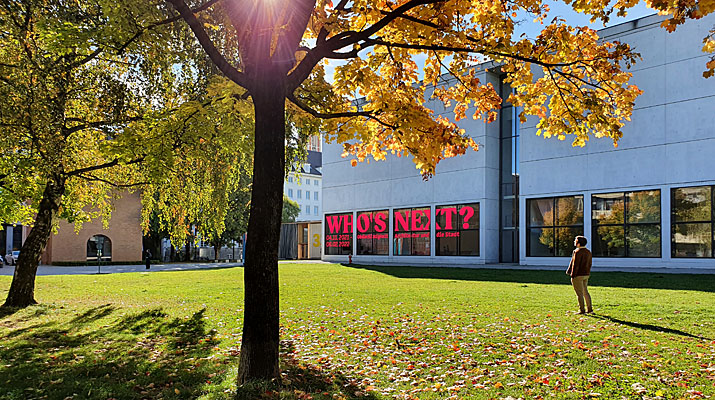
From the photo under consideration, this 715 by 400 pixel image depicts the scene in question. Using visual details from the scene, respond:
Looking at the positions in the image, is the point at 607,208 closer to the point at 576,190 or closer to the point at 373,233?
the point at 576,190

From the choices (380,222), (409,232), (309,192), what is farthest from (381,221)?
(309,192)

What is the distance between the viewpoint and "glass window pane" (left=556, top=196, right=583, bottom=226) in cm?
3186

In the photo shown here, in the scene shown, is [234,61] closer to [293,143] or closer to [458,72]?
[293,143]

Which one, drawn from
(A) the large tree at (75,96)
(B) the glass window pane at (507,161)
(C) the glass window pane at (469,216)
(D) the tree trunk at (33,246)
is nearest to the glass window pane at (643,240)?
(B) the glass window pane at (507,161)

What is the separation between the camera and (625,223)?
2972 centimetres

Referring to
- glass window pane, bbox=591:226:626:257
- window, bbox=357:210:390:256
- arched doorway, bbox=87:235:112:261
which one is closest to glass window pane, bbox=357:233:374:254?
window, bbox=357:210:390:256

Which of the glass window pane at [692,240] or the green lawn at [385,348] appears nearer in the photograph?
the green lawn at [385,348]

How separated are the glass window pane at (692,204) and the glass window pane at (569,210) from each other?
516cm

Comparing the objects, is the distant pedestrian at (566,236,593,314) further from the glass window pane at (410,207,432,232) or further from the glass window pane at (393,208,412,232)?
the glass window pane at (393,208,412,232)

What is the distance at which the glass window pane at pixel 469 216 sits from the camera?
37594 millimetres

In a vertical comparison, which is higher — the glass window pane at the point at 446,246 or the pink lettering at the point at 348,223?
the pink lettering at the point at 348,223

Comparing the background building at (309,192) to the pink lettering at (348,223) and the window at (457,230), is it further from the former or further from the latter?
the window at (457,230)

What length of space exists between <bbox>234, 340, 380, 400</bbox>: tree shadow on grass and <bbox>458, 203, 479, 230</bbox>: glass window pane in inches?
1263

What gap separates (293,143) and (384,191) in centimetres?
3347
